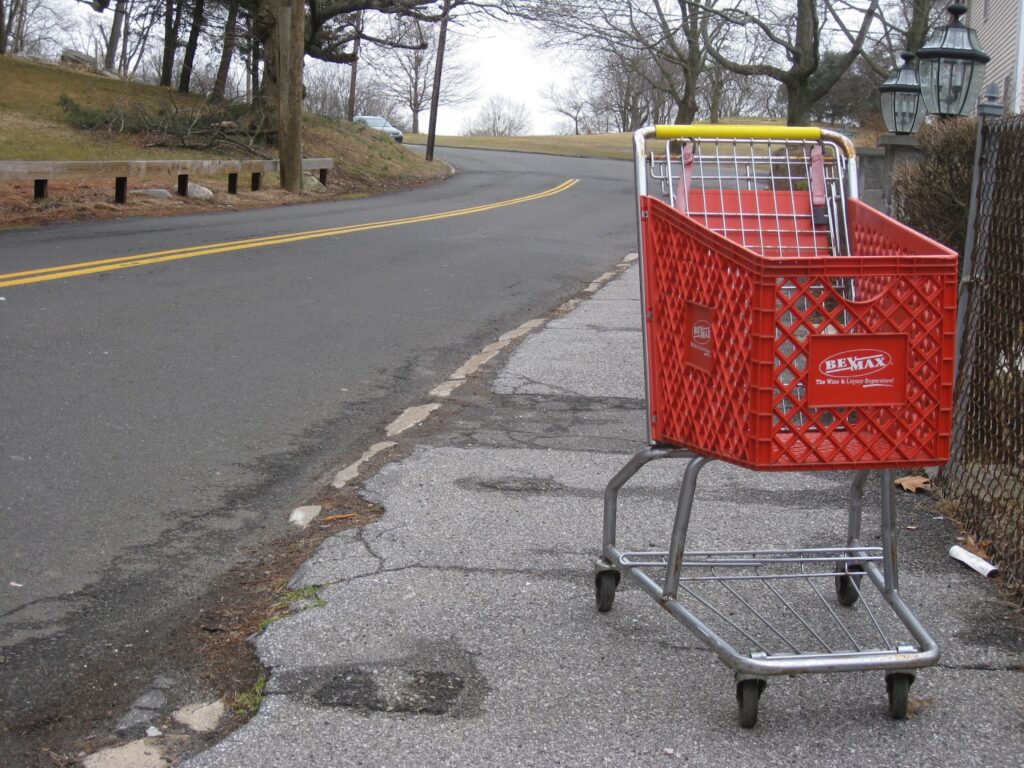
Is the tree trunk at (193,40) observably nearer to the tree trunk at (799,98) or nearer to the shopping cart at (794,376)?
the tree trunk at (799,98)

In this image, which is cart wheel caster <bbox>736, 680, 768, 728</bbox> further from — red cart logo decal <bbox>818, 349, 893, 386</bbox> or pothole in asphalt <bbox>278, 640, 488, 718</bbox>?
red cart logo decal <bbox>818, 349, 893, 386</bbox>

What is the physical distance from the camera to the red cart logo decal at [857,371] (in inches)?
123

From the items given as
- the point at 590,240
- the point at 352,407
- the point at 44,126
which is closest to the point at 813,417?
the point at 352,407

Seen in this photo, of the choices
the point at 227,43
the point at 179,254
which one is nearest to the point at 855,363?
the point at 179,254

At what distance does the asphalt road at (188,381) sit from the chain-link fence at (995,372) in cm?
301

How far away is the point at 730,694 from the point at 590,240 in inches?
586

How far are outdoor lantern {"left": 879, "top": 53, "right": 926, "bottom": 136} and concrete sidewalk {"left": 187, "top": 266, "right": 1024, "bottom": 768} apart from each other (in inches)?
310

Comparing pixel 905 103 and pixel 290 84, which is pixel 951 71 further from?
pixel 290 84

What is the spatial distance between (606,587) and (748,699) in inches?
34.9

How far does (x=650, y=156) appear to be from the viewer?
398 centimetres

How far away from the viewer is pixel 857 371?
3146 millimetres

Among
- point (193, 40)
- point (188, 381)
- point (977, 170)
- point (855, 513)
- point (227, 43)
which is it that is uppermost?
point (193, 40)

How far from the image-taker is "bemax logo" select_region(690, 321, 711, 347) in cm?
334

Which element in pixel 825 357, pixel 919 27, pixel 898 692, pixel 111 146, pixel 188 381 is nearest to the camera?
pixel 825 357
